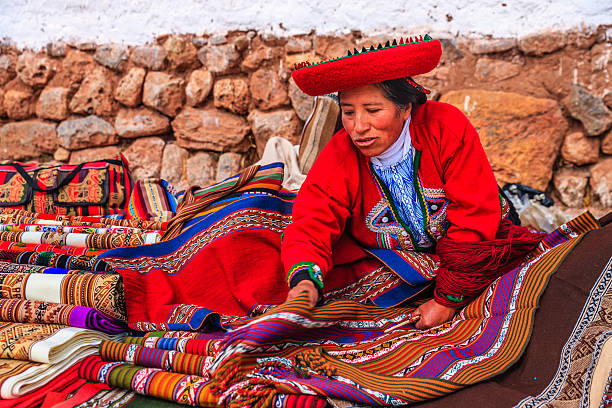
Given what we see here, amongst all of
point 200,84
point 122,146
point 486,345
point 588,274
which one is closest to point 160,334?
point 486,345

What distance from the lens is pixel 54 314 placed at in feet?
5.13

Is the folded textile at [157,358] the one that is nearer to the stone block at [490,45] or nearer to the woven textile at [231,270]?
the woven textile at [231,270]

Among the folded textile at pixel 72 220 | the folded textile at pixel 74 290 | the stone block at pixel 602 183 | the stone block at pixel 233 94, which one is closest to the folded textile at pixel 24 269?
the folded textile at pixel 74 290

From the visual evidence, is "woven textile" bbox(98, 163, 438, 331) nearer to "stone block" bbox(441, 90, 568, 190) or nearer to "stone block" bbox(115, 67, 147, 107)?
"stone block" bbox(441, 90, 568, 190)

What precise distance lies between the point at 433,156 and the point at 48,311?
138 cm

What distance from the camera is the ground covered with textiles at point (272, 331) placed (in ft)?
4.02

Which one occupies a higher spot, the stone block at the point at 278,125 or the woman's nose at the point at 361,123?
the stone block at the point at 278,125

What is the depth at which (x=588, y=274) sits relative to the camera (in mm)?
1474

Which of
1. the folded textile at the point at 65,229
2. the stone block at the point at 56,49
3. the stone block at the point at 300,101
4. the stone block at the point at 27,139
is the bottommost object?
the folded textile at the point at 65,229

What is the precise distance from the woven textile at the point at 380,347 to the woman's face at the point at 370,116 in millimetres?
547

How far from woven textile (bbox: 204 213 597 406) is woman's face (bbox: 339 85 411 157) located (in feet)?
1.79

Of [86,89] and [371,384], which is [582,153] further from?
[86,89]

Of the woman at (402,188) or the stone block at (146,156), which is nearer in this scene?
the woman at (402,188)

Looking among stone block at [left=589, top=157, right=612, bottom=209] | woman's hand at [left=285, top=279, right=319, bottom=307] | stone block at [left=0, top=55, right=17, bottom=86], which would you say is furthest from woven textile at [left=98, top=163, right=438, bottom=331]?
stone block at [left=0, top=55, right=17, bottom=86]
